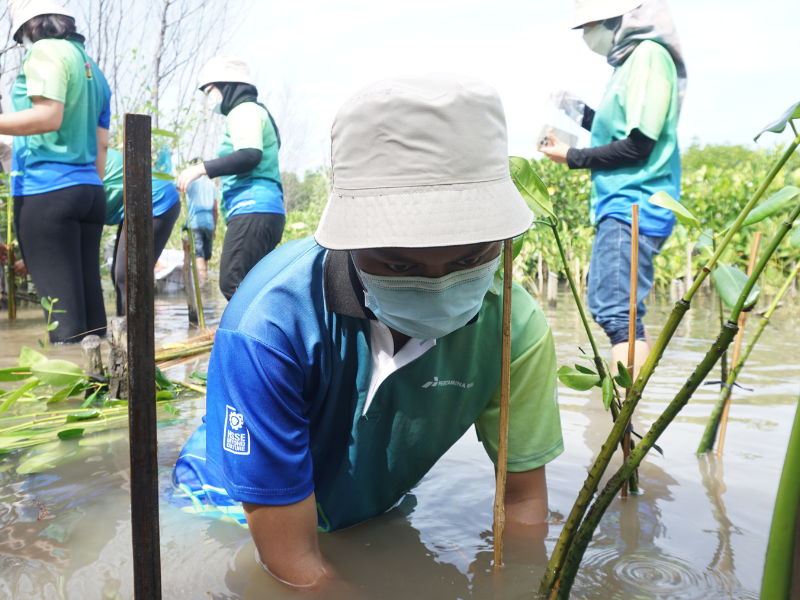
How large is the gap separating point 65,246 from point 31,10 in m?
1.23

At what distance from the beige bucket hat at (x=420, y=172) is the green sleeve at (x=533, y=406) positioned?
0.46 m

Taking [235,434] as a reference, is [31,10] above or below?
above

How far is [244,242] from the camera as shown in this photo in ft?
13.4

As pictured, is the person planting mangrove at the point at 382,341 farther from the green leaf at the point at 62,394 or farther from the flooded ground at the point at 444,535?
the green leaf at the point at 62,394

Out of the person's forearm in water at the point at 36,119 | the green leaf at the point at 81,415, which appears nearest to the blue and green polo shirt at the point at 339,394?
the green leaf at the point at 81,415

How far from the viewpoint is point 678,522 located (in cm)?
178

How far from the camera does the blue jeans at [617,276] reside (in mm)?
2658

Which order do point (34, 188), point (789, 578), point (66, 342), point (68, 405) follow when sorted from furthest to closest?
point (66, 342) < point (34, 188) < point (68, 405) < point (789, 578)

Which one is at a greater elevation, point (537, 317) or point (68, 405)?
point (537, 317)

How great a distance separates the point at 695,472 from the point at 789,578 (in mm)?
1818

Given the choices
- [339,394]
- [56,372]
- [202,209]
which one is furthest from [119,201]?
[339,394]

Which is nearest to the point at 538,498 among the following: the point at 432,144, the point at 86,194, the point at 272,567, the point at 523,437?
the point at 523,437

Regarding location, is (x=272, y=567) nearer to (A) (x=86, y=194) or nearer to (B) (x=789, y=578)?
(B) (x=789, y=578)

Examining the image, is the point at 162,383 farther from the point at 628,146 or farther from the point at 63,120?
the point at 628,146
